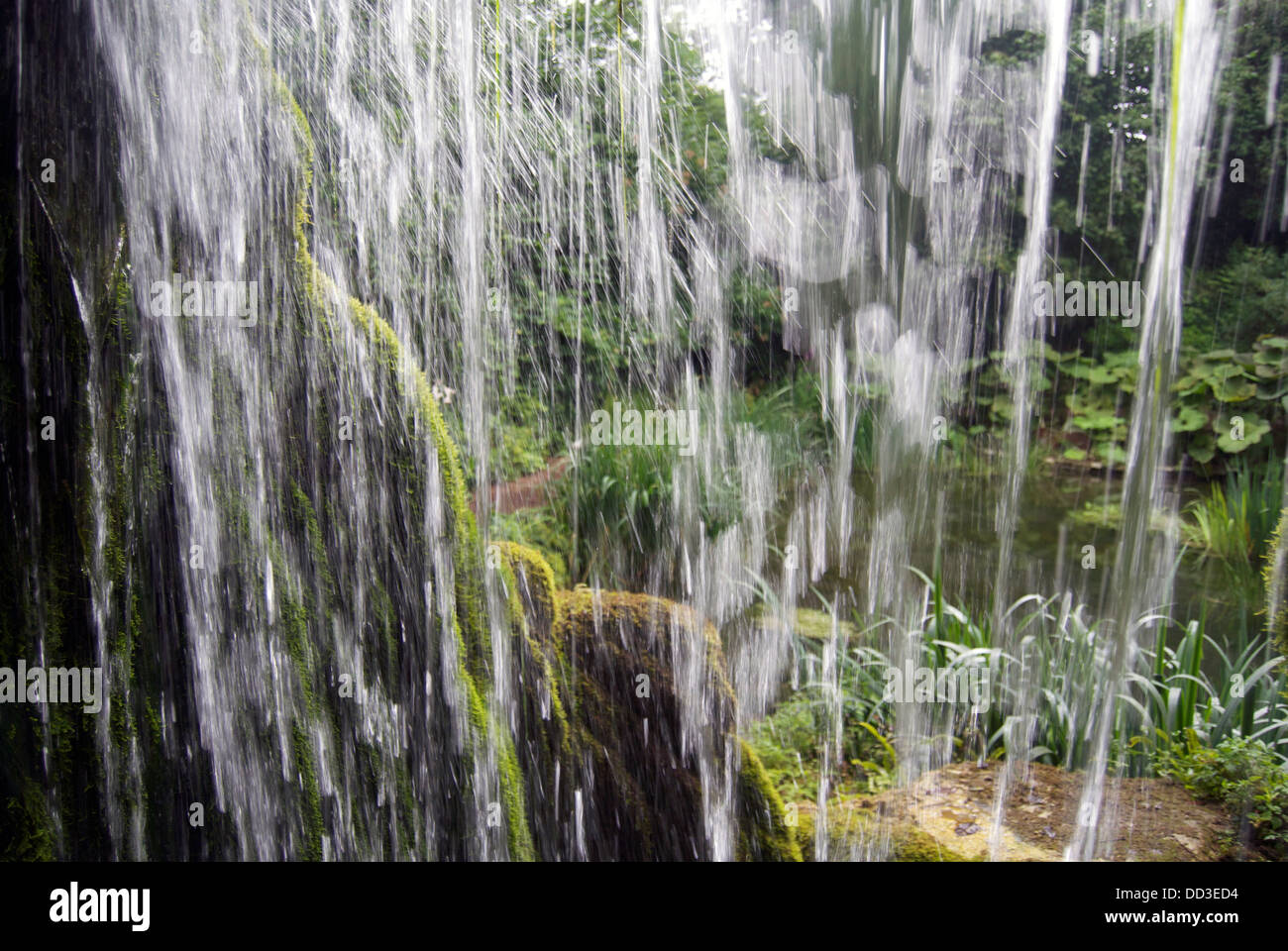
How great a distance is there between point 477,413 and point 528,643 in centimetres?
142

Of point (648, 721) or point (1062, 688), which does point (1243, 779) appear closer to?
point (1062, 688)

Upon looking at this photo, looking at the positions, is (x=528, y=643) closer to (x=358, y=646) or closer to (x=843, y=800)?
(x=358, y=646)

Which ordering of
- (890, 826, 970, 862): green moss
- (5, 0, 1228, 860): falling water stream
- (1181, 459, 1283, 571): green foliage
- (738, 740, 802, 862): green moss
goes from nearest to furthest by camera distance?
(5, 0, 1228, 860): falling water stream < (890, 826, 970, 862): green moss < (738, 740, 802, 862): green moss < (1181, 459, 1283, 571): green foliage

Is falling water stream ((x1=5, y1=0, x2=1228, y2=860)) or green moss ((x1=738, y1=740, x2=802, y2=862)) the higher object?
falling water stream ((x1=5, y1=0, x2=1228, y2=860))

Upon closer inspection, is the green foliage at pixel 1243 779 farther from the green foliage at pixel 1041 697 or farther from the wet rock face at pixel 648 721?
the wet rock face at pixel 648 721

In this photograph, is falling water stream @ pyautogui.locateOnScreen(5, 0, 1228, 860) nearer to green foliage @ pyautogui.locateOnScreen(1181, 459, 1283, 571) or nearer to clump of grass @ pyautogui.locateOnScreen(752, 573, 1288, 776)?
clump of grass @ pyautogui.locateOnScreen(752, 573, 1288, 776)

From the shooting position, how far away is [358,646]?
2.81 m

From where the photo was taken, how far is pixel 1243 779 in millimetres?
2961

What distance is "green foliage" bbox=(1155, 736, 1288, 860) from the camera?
9.20 ft

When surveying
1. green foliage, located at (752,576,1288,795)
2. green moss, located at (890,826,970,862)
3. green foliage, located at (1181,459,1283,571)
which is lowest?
green moss, located at (890,826,970,862)

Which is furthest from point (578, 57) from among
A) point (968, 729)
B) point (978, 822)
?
point (978, 822)

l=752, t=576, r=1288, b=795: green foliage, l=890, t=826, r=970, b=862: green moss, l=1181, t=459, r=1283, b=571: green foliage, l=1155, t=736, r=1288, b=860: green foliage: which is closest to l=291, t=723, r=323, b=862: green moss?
l=752, t=576, r=1288, b=795: green foliage

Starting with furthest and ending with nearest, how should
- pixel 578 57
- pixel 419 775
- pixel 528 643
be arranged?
pixel 578 57, pixel 528 643, pixel 419 775
